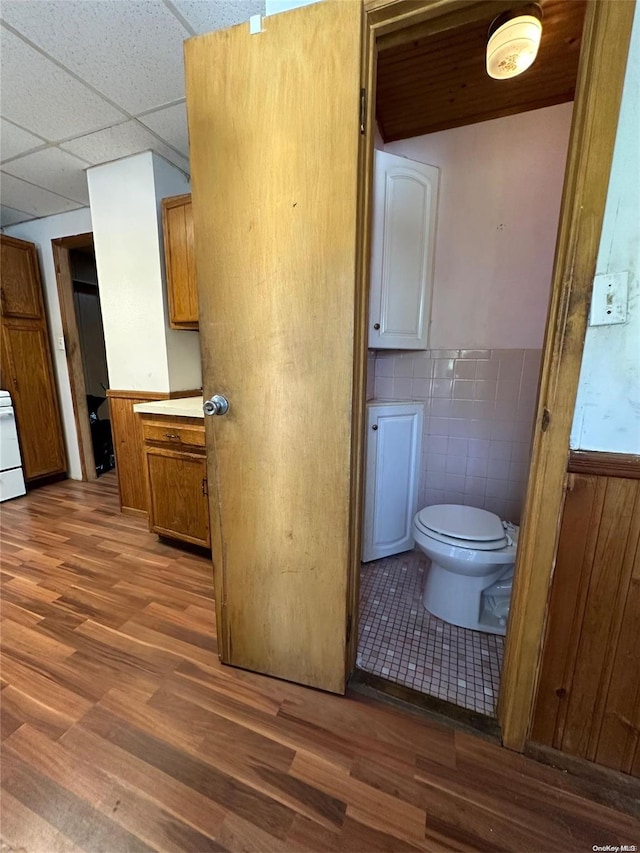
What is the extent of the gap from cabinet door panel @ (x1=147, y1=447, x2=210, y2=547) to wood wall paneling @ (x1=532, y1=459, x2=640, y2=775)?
62.8 inches

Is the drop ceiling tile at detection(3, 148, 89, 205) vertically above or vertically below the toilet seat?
above

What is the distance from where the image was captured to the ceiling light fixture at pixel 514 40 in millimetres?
1125

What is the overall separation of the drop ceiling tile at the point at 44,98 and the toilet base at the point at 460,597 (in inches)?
109

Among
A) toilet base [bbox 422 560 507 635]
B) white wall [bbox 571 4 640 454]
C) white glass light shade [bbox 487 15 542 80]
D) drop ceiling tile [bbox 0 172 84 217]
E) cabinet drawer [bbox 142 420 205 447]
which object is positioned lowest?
toilet base [bbox 422 560 507 635]

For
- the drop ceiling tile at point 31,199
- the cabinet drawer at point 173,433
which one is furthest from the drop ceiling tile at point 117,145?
the cabinet drawer at point 173,433

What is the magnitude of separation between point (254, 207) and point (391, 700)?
1617 millimetres

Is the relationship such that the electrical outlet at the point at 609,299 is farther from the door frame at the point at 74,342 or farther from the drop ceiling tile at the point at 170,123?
the door frame at the point at 74,342

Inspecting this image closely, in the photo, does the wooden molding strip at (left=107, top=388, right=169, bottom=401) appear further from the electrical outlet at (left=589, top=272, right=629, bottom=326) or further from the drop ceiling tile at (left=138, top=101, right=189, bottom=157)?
the electrical outlet at (left=589, top=272, right=629, bottom=326)

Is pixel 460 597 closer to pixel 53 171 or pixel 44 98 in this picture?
pixel 44 98

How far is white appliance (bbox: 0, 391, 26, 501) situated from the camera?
9.29 ft

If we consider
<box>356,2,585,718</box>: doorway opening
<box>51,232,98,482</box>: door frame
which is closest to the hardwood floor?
<box>356,2,585,718</box>: doorway opening

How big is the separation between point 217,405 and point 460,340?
1442 mm

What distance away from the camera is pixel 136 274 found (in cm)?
230

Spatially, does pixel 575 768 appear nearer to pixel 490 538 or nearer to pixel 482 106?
pixel 490 538
